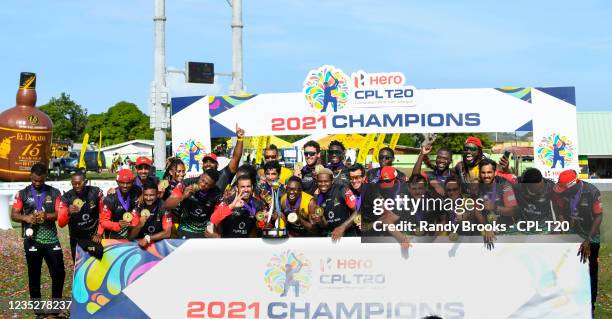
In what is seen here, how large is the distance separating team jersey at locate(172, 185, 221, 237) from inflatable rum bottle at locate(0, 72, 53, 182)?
2320 centimetres

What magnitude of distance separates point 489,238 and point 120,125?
4017 inches

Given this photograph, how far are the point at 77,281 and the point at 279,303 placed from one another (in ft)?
6.64

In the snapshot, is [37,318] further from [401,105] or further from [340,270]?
[401,105]

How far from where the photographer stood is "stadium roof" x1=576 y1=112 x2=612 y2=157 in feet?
174

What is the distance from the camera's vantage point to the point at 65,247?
1372 centimetres

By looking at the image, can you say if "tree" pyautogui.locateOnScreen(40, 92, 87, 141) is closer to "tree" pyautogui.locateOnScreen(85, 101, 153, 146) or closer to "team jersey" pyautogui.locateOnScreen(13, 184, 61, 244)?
"tree" pyautogui.locateOnScreen(85, 101, 153, 146)

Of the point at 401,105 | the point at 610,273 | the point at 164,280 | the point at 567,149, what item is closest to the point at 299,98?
the point at 401,105

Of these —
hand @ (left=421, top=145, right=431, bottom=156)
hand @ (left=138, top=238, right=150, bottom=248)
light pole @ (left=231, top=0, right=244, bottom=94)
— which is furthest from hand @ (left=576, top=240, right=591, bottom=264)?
light pole @ (left=231, top=0, right=244, bottom=94)

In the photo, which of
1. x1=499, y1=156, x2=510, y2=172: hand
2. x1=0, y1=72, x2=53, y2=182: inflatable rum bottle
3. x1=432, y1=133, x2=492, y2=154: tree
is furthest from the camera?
x1=432, y1=133, x2=492, y2=154: tree

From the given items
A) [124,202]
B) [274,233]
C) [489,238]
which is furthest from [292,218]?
[124,202]

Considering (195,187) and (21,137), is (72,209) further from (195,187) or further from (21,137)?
(21,137)

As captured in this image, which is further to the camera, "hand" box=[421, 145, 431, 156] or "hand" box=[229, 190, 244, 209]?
"hand" box=[421, 145, 431, 156]

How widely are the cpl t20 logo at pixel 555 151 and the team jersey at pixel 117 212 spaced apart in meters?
8.32

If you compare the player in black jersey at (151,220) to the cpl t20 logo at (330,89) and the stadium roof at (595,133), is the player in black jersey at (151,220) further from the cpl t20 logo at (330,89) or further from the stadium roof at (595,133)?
the stadium roof at (595,133)
